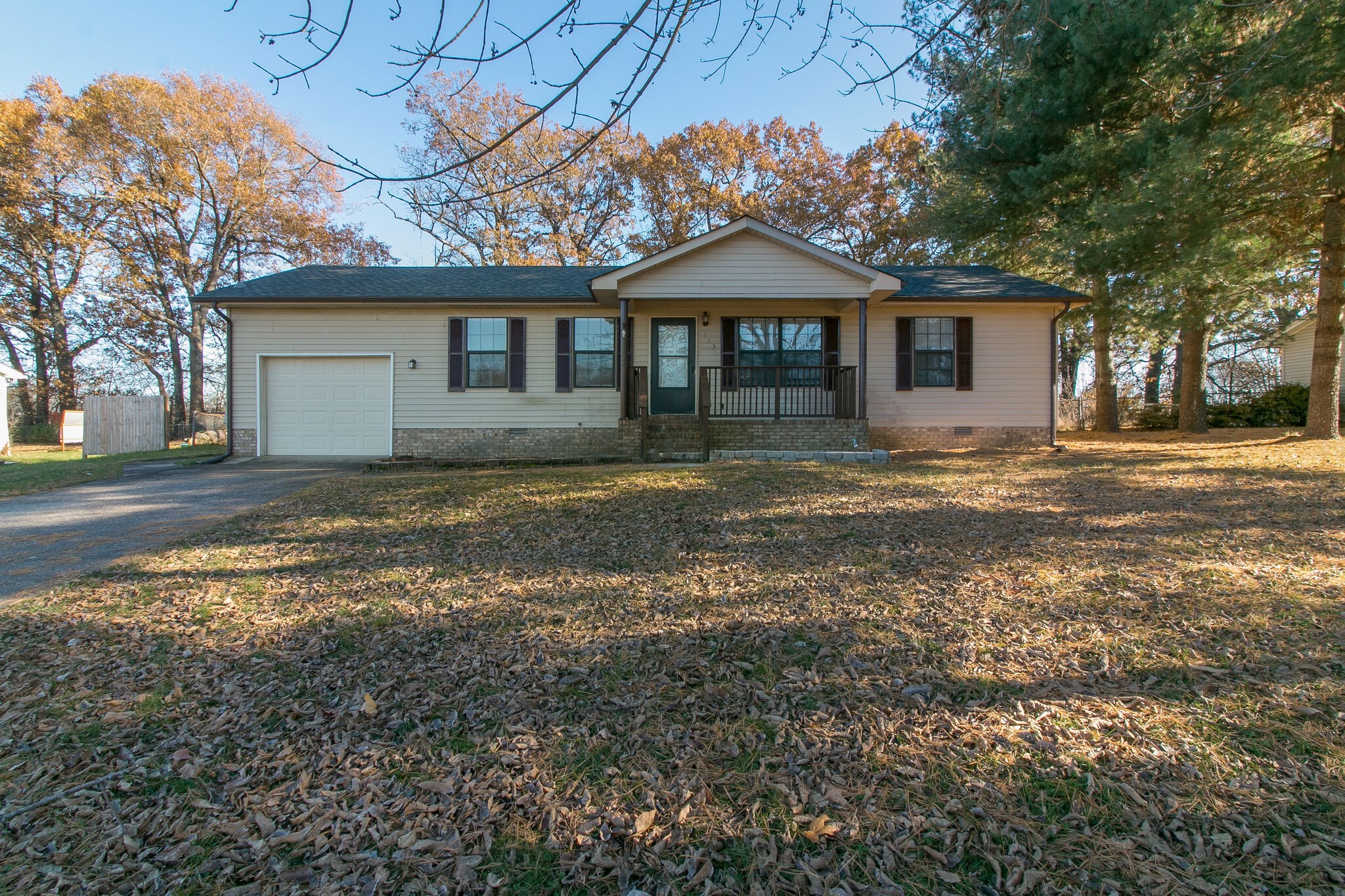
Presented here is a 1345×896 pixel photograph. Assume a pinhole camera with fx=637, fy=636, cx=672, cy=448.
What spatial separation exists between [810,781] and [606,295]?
1004 centimetres

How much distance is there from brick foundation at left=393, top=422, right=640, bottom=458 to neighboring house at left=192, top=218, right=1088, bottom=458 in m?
0.03


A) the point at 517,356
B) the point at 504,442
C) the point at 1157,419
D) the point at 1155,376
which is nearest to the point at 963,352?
the point at 517,356

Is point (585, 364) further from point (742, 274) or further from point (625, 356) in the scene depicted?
point (742, 274)

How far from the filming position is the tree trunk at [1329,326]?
10348mm

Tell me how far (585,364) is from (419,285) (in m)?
3.57

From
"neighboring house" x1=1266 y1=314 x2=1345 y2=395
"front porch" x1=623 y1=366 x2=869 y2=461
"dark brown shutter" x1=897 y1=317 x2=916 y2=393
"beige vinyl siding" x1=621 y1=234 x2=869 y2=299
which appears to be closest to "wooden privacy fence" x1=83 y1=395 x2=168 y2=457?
"front porch" x1=623 y1=366 x2=869 y2=461

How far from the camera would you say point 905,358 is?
1200 cm

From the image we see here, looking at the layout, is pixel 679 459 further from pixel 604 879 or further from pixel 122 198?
pixel 122 198

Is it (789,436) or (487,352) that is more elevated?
(487,352)

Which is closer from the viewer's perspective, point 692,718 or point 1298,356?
point 692,718

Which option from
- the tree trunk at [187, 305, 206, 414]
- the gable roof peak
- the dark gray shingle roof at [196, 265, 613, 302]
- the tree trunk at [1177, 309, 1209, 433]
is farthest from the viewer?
the tree trunk at [187, 305, 206, 414]

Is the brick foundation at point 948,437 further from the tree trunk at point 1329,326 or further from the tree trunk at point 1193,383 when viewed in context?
the tree trunk at point 1193,383

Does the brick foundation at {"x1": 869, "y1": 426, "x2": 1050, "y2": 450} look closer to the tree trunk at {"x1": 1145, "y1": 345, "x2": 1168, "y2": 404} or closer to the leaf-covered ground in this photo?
the leaf-covered ground

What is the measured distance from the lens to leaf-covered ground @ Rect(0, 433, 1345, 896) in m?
1.68
